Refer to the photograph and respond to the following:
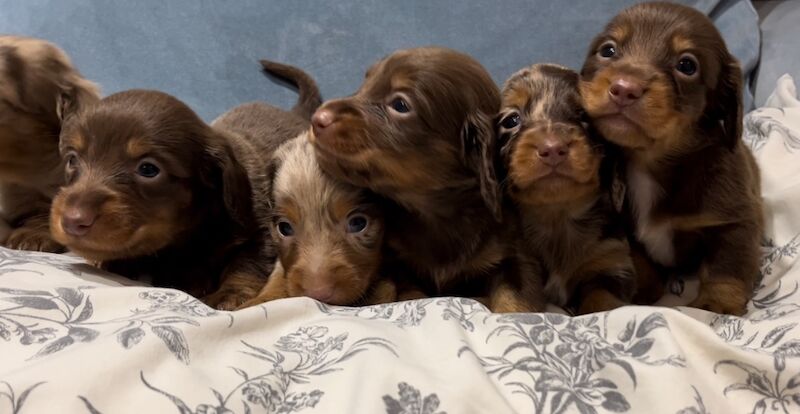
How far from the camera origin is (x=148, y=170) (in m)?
2.16

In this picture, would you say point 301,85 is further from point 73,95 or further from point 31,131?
point 31,131

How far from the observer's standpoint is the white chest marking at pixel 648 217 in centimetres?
227

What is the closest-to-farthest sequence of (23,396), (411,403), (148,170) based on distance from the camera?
1. (23,396)
2. (411,403)
3. (148,170)

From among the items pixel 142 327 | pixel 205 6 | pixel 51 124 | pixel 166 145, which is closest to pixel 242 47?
pixel 205 6

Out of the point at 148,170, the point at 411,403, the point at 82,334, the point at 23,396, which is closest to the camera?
the point at 23,396

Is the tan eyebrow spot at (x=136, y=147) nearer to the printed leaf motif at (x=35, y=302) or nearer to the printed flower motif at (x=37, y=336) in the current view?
the printed leaf motif at (x=35, y=302)

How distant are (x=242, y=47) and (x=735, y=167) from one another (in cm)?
228

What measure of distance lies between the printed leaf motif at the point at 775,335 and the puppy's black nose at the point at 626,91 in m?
0.71

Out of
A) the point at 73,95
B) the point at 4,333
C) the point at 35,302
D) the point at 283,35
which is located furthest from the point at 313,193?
the point at 283,35

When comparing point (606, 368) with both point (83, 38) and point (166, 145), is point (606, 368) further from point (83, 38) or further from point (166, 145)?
point (83, 38)

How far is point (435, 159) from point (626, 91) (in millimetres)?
587

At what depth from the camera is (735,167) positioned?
7.25 ft

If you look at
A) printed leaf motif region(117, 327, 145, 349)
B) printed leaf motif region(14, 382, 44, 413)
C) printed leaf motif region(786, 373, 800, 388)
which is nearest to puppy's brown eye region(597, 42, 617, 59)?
printed leaf motif region(786, 373, 800, 388)

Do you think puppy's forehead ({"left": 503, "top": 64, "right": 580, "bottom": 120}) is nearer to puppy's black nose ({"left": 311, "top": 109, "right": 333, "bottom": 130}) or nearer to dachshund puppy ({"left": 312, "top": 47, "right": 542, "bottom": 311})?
dachshund puppy ({"left": 312, "top": 47, "right": 542, "bottom": 311})
